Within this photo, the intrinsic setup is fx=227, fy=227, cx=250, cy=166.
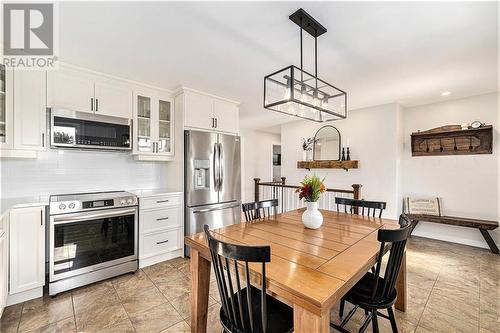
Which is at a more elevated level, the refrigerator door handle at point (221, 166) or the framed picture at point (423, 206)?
the refrigerator door handle at point (221, 166)

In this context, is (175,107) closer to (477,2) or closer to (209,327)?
(209,327)

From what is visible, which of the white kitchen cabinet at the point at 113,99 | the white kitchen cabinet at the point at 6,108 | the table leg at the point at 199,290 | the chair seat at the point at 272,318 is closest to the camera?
the chair seat at the point at 272,318

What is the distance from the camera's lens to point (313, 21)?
1804mm

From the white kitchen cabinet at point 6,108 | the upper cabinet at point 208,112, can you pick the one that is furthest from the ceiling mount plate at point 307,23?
the white kitchen cabinet at point 6,108

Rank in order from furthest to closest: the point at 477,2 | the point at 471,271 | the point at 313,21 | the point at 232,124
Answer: the point at 232,124 → the point at 471,271 → the point at 313,21 → the point at 477,2

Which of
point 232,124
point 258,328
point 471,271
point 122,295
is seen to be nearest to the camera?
point 258,328

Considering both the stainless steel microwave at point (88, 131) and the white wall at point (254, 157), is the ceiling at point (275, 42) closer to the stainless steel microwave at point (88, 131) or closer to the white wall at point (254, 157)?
the stainless steel microwave at point (88, 131)

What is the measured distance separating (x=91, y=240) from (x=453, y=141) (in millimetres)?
5648

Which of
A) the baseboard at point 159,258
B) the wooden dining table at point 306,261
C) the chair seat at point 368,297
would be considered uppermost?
the wooden dining table at point 306,261

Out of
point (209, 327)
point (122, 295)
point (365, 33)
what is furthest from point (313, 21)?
point (122, 295)

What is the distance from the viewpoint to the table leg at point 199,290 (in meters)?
1.68

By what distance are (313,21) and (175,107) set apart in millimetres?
2429

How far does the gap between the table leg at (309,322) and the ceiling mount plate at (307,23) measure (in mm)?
1931

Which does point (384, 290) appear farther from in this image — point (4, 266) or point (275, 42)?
point (4, 266)
